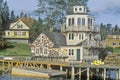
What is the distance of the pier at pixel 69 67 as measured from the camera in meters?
57.1

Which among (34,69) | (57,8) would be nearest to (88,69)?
(34,69)

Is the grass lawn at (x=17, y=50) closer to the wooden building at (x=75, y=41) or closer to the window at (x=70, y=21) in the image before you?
the wooden building at (x=75, y=41)

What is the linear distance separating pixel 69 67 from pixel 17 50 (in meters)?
30.2

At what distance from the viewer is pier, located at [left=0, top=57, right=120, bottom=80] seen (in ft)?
187

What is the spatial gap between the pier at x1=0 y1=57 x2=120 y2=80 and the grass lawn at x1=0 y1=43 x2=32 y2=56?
1729 centimetres

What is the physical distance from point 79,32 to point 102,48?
15.0 feet

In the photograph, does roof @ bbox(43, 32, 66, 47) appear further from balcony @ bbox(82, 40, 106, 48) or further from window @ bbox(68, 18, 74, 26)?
balcony @ bbox(82, 40, 106, 48)

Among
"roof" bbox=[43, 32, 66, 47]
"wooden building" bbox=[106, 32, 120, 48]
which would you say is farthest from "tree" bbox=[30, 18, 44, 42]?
"wooden building" bbox=[106, 32, 120, 48]

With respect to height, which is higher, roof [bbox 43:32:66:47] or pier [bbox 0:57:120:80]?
roof [bbox 43:32:66:47]

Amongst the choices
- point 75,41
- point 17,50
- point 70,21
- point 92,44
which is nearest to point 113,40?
point 17,50

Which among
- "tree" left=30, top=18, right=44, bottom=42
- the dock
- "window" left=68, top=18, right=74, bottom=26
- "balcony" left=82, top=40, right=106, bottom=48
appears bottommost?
the dock

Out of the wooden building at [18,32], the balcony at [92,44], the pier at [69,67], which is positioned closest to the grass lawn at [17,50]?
the wooden building at [18,32]

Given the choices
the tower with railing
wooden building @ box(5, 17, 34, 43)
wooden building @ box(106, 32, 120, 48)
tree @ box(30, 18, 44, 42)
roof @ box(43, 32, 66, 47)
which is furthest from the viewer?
wooden building @ box(106, 32, 120, 48)

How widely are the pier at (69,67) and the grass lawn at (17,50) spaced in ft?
56.7
